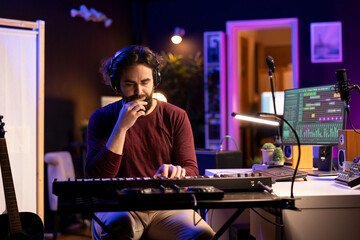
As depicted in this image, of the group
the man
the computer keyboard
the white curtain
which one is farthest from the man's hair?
the white curtain

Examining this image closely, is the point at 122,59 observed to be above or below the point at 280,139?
above

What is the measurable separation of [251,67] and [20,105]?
5.26 m

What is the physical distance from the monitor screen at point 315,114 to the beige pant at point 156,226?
39.8 inches

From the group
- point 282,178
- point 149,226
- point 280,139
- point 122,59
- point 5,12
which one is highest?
point 5,12

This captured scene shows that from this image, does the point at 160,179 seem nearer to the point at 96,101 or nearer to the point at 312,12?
the point at 96,101

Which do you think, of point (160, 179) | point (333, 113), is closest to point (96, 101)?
point (333, 113)

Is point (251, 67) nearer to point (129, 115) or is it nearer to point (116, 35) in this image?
point (116, 35)

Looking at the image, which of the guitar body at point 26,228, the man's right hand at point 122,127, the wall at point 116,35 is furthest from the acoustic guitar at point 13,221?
the wall at point 116,35

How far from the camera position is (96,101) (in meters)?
5.63

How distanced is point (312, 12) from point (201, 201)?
195 inches

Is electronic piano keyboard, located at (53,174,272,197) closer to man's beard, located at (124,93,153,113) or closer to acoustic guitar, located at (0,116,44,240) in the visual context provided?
man's beard, located at (124,93,153,113)

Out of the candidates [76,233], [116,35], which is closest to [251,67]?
[116,35]

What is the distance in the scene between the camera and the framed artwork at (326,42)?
5.49 m

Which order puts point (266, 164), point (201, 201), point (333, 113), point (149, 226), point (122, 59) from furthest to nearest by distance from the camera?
point (266, 164) → point (333, 113) → point (122, 59) → point (149, 226) → point (201, 201)
